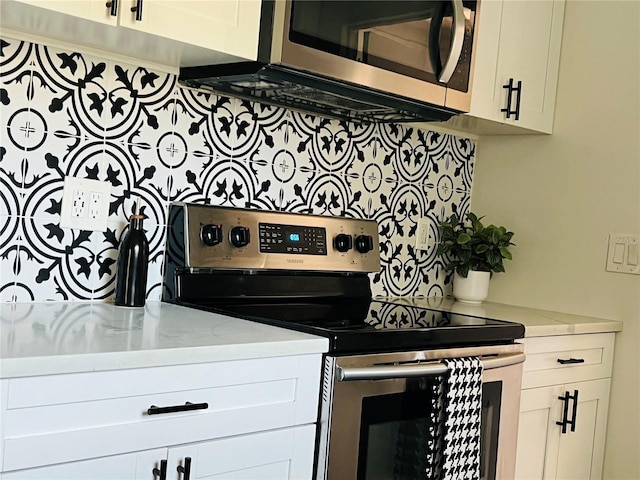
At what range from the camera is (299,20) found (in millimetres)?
1839

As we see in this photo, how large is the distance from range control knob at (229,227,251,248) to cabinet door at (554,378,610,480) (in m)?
1.06

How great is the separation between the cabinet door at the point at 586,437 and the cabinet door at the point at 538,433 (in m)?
0.05

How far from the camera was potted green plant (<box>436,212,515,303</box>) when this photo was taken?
2.72m

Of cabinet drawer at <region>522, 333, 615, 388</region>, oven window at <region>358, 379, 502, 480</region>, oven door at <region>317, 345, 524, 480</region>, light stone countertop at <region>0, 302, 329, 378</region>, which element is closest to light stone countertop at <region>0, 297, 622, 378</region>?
light stone countertop at <region>0, 302, 329, 378</region>

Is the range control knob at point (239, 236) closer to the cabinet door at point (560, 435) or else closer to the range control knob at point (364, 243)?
the range control knob at point (364, 243)

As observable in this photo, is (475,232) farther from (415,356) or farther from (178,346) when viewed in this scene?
(178,346)

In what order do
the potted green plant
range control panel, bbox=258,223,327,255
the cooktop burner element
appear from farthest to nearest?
the potted green plant, range control panel, bbox=258,223,327,255, the cooktop burner element

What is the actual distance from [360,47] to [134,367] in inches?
39.7

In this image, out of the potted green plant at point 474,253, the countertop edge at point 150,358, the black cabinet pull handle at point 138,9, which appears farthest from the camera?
the potted green plant at point 474,253

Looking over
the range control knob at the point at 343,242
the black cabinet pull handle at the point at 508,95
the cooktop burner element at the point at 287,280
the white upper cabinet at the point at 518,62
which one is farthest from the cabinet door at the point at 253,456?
the black cabinet pull handle at the point at 508,95

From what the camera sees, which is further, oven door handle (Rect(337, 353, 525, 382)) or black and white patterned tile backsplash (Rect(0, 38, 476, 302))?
black and white patterned tile backsplash (Rect(0, 38, 476, 302))

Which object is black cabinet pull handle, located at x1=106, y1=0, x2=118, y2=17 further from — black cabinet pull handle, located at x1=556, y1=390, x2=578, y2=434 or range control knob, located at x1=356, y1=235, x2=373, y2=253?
black cabinet pull handle, located at x1=556, y1=390, x2=578, y2=434

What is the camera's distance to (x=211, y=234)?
Answer: 2.06m

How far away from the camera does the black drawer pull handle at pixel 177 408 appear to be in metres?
1.39
